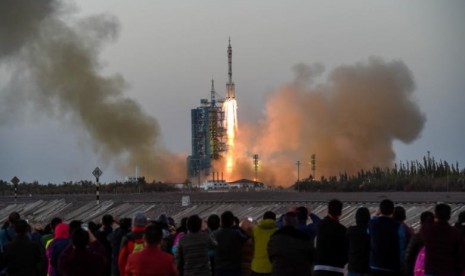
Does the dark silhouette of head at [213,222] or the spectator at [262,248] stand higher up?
the dark silhouette of head at [213,222]

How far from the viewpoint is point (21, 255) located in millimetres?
13992

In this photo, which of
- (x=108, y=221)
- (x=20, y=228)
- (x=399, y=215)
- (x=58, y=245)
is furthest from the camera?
(x=108, y=221)

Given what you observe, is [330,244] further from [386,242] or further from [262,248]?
[262,248]

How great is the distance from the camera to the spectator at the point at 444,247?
1273 cm

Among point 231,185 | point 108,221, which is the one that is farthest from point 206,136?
point 108,221

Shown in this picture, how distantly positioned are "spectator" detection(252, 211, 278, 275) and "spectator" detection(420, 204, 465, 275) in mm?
2507

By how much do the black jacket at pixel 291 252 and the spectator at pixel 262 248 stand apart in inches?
53.3

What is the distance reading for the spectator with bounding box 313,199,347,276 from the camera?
45.0 ft

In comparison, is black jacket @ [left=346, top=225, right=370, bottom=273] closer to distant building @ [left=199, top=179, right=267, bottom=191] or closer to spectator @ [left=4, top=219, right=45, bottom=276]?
spectator @ [left=4, top=219, right=45, bottom=276]

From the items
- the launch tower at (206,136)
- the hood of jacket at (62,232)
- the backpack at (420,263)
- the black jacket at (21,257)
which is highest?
the launch tower at (206,136)

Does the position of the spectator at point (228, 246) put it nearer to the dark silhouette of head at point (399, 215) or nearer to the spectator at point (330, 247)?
the spectator at point (330, 247)

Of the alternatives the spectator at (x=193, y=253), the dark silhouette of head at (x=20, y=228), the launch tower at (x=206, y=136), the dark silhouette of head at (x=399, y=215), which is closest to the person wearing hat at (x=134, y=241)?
the spectator at (x=193, y=253)

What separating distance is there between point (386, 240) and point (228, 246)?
6.78 feet

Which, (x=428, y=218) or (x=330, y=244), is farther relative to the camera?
(x=330, y=244)
